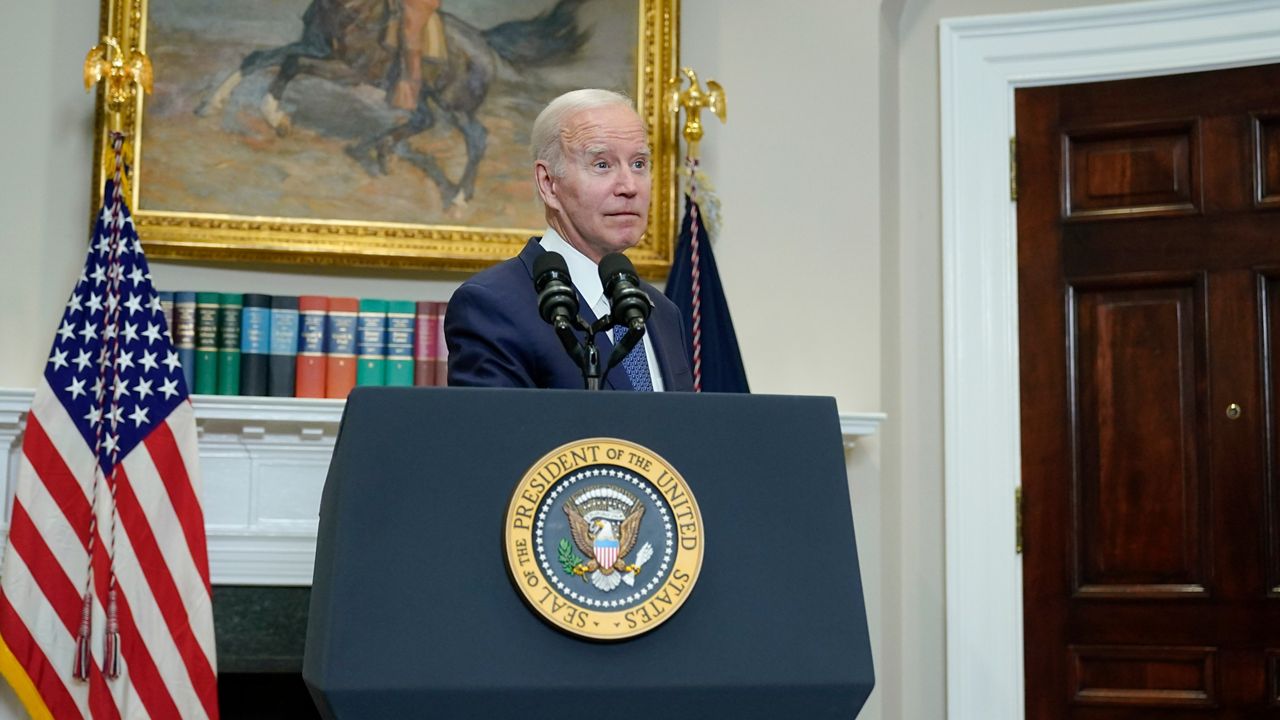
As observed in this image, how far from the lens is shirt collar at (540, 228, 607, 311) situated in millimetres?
2143

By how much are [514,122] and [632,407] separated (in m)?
3.32

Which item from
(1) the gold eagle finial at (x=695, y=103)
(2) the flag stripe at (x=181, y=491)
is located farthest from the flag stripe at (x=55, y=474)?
(1) the gold eagle finial at (x=695, y=103)

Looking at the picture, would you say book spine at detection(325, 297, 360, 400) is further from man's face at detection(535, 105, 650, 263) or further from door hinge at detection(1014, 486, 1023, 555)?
man's face at detection(535, 105, 650, 263)

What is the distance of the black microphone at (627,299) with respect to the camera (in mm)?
1710

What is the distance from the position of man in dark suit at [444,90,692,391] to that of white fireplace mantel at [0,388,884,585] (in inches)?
85.4

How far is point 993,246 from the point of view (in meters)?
4.78

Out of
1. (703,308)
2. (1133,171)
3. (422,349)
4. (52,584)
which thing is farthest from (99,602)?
(1133,171)

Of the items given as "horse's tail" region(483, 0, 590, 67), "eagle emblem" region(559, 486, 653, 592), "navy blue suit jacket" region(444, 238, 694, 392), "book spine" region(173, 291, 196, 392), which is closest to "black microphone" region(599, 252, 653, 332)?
"navy blue suit jacket" region(444, 238, 694, 392)

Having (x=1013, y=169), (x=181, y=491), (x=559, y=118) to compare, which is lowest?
(x=181, y=491)

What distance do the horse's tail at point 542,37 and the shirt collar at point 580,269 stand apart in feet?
8.60

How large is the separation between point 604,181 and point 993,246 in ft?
9.41

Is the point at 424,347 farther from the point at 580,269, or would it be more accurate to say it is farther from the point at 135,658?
the point at 580,269

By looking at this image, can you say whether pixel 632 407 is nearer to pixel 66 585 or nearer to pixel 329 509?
pixel 329 509

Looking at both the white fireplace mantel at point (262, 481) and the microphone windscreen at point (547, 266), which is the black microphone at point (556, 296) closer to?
the microphone windscreen at point (547, 266)
